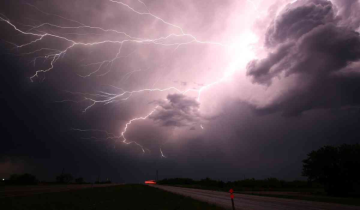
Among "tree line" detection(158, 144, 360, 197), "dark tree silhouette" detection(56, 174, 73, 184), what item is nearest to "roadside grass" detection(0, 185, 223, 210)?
"tree line" detection(158, 144, 360, 197)

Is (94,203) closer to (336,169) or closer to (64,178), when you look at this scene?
(336,169)

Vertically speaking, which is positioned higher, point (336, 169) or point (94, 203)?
point (336, 169)

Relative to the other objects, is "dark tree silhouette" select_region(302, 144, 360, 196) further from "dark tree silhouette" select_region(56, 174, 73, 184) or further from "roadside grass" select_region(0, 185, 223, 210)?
"dark tree silhouette" select_region(56, 174, 73, 184)

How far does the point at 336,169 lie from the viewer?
23906 millimetres

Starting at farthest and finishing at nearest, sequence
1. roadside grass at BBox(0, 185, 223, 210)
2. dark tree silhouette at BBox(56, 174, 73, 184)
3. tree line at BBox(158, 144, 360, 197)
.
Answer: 1. dark tree silhouette at BBox(56, 174, 73, 184)
2. tree line at BBox(158, 144, 360, 197)
3. roadside grass at BBox(0, 185, 223, 210)

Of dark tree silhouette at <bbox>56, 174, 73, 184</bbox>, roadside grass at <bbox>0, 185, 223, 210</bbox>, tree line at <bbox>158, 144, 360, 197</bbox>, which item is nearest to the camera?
roadside grass at <bbox>0, 185, 223, 210</bbox>

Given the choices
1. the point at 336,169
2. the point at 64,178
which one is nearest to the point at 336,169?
the point at 336,169

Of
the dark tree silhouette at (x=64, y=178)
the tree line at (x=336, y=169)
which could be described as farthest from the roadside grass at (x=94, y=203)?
the dark tree silhouette at (x=64, y=178)

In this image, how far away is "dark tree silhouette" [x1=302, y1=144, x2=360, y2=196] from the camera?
2245cm

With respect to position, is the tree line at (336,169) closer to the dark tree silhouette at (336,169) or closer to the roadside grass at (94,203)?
the dark tree silhouette at (336,169)

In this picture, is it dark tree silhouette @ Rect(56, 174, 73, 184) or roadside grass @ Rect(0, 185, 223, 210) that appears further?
dark tree silhouette @ Rect(56, 174, 73, 184)

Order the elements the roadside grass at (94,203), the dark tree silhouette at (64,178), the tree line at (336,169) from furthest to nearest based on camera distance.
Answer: the dark tree silhouette at (64,178) → the tree line at (336,169) → the roadside grass at (94,203)

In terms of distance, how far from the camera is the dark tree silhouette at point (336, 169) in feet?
73.7

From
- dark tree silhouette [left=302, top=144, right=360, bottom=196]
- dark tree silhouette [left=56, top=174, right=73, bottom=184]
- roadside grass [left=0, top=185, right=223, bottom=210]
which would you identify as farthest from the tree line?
dark tree silhouette [left=56, top=174, right=73, bottom=184]
